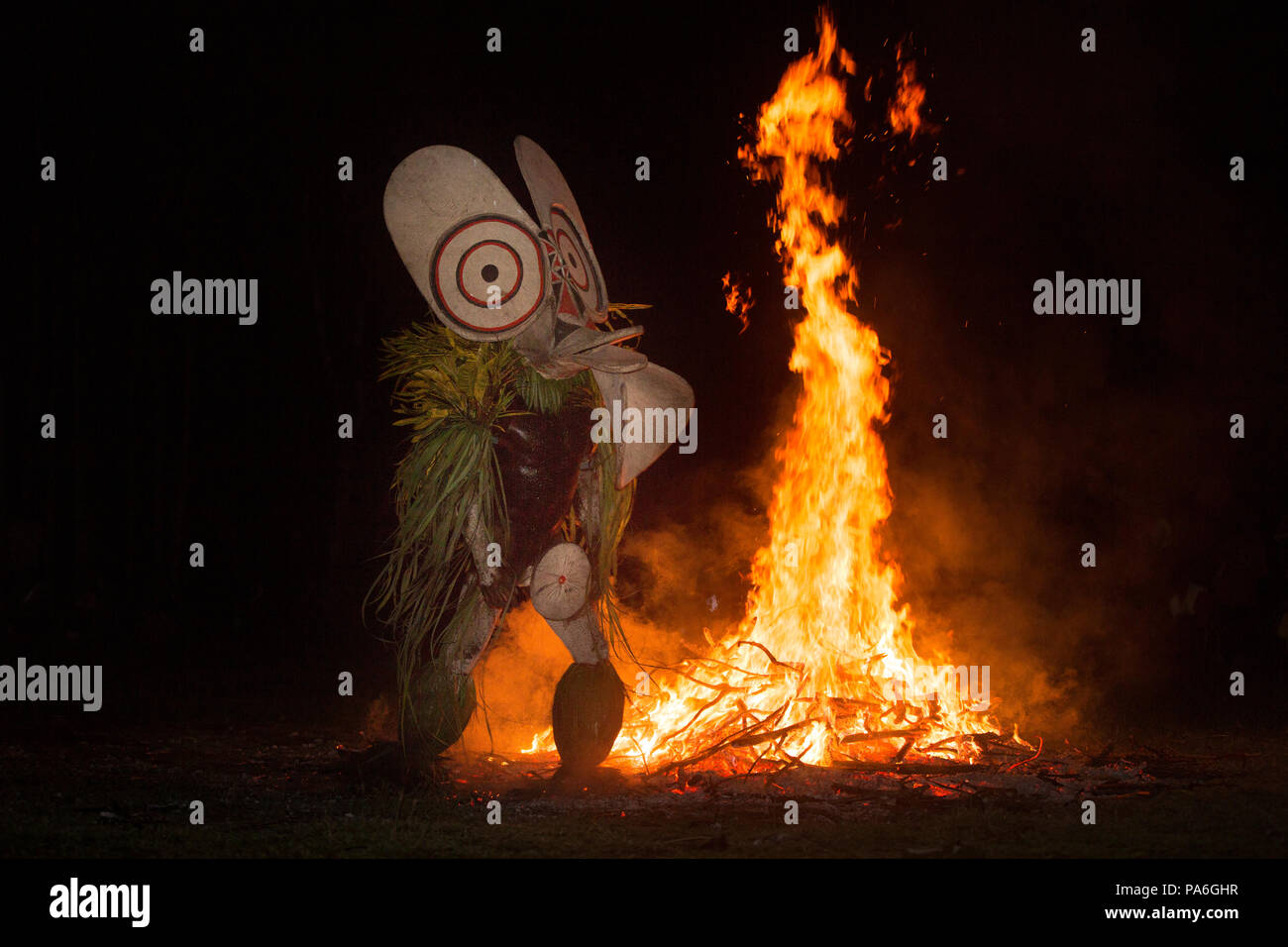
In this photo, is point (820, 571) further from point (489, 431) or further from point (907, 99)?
point (907, 99)

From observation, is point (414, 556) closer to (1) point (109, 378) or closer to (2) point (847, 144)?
(2) point (847, 144)

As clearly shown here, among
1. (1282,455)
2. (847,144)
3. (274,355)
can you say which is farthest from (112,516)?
(1282,455)

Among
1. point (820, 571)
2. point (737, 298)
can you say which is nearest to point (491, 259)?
point (820, 571)

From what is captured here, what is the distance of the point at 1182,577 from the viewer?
9.65 metres

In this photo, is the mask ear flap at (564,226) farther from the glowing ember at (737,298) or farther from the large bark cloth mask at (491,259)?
the glowing ember at (737,298)

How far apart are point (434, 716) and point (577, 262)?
85.3 inches

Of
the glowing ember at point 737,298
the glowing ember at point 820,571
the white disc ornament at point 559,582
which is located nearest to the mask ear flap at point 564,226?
the white disc ornament at point 559,582

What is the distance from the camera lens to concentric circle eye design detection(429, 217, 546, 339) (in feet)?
17.9

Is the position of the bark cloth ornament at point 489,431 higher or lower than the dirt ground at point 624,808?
higher

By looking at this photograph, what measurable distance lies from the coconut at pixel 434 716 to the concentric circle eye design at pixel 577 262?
72.4 inches

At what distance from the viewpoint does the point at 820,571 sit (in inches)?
267

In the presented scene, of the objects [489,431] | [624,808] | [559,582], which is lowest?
[624,808]

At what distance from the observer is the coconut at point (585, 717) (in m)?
5.64

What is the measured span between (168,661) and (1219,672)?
775 centimetres
